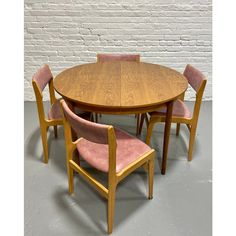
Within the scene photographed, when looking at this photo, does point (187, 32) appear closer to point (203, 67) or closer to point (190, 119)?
point (203, 67)

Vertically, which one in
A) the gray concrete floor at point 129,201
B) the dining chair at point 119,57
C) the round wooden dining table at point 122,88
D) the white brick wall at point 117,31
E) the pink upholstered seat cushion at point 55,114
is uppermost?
the white brick wall at point 117,31

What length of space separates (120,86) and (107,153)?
1.69ft

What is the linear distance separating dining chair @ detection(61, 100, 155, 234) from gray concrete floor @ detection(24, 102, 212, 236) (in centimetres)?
12

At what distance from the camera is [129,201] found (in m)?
1.70

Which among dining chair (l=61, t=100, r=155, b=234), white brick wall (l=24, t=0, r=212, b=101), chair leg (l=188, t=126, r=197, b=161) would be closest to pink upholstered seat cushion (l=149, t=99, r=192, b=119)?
chair leg (l=188, t=126, r=197, b=161)

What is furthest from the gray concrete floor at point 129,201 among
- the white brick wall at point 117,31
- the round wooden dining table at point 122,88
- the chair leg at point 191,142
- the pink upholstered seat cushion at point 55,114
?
the white brick wall at point 117,31

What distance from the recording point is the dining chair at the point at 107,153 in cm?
117

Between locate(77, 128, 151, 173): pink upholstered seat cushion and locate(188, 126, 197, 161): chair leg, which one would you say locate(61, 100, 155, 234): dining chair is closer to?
locate(77, 128, 151, 173): pink upholstered seat cushion

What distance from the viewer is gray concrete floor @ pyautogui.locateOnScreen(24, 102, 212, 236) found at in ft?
4.94

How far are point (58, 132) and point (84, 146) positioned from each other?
1.01m

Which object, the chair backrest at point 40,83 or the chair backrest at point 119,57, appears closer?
the chair backrest at point 40,83

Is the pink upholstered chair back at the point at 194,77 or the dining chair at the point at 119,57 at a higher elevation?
the dining chair at the point at 119,57

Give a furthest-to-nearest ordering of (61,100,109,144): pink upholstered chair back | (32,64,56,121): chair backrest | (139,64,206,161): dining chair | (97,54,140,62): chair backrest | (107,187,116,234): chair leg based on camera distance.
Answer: (97,54,140,62): chair backrest
(139,64,206,161): dining chair
(32,64,56,121): chair backrest
(107,187,116,234): chair leg
(61,100,109,144): pink upholstered chair back

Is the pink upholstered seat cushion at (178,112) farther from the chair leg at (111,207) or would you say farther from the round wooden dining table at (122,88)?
the chair leg at (111,207)
